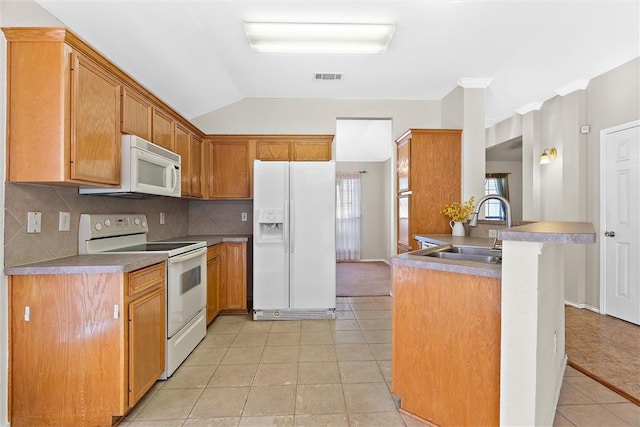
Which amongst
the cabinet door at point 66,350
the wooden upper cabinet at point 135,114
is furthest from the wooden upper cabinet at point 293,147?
the cabinet door at point 66,350

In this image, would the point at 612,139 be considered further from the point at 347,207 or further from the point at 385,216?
A: the point at 347,207

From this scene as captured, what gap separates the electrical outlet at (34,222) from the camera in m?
1.69

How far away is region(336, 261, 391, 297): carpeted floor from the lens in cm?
438

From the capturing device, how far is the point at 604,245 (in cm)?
327

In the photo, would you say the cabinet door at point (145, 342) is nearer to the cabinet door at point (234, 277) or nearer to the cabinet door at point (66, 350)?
the cabinet door at point (66, 350)

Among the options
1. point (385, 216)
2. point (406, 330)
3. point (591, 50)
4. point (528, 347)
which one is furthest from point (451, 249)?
point (385, 216)

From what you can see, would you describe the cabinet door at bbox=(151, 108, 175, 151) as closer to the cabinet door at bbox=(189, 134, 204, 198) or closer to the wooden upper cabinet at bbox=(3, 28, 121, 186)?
the cabinet door at bbox=(189, 134, 204, 198)

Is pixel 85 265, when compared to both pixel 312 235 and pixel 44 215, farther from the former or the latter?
pixel 312 235

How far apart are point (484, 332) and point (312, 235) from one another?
2051 millimetres

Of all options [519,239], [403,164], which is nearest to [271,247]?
[403,164]

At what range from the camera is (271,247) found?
3.25 meters

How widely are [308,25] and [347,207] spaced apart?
496 centimetres

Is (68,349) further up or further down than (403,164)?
further down

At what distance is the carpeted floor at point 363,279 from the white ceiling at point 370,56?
109 inches
